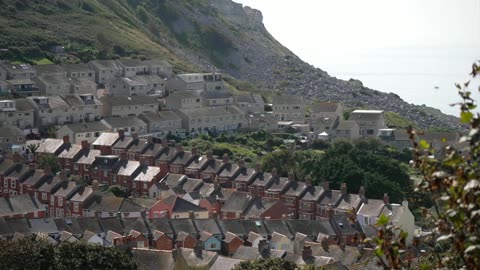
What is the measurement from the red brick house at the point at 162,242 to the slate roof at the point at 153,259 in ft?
13.6

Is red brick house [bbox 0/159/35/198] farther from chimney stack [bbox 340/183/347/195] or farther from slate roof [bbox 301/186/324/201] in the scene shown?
chimney stack [bbox 340/183/347/195]

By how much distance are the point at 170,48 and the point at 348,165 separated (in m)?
57.7

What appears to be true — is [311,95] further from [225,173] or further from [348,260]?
[348,260]

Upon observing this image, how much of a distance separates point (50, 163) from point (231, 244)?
21732 millimetres

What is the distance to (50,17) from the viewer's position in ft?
340

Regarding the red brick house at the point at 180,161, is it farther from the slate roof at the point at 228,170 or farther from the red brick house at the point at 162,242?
the red brick house at the point at 162,242

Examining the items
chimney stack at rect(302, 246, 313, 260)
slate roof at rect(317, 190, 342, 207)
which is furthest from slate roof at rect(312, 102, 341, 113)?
chimney stack at rect(302, 246, 313, 260)

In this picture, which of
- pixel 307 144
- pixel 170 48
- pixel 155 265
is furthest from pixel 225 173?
pixel 170 48

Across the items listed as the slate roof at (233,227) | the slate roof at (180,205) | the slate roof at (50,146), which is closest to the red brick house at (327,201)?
the slate roof at (180,205)

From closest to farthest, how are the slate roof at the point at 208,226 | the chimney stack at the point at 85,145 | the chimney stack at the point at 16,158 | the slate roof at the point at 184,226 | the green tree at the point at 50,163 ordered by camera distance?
the slate roof at the point at 184,226, the slate roof at the point at 208,226, the chimney stack at the point at 16,158, the green tree at the point at 50,163, the chimney stack at the point at 85,145

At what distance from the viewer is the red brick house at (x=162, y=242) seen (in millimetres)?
42875

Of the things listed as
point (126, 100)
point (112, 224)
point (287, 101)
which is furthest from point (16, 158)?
point (287, 101)

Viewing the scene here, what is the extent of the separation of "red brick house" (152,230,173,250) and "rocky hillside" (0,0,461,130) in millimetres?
48191

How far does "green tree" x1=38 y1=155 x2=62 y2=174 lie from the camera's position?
203ft
